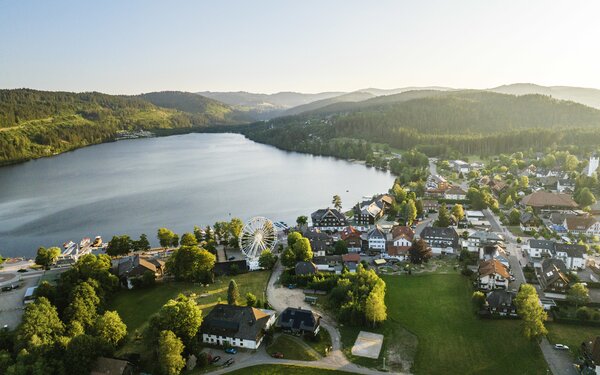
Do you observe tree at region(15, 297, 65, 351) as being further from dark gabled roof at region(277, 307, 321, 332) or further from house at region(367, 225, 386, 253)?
house at region(367, 225, 386, 253)

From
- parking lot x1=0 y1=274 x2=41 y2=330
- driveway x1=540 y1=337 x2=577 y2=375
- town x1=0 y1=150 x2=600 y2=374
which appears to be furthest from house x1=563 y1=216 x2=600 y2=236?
parking lot x1=0 y1=274 x2=41 y2=330

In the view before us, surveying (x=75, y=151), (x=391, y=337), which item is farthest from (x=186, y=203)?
(x=75, y=151)

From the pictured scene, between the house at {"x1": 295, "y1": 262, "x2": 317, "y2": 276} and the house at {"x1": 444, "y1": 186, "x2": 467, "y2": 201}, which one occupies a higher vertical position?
the house at {"x1": 295, "y1": 262, "x2": 317, "y2": 276}

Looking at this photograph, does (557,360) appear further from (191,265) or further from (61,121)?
(61,121)

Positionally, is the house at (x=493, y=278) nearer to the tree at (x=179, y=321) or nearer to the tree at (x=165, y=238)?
the tree at (x=179, y=321)

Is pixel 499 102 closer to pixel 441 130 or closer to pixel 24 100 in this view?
pixel 441 130

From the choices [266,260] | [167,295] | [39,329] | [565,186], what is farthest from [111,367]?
[565,186]
